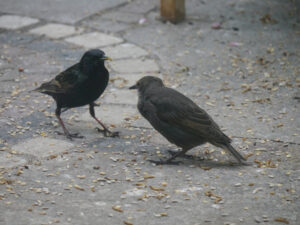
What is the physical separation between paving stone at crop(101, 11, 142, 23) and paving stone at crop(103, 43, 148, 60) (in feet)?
3.08

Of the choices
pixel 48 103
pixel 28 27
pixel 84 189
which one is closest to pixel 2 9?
pixel 28 27

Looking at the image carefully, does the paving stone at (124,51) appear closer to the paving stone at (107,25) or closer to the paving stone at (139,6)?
the paving stone at (107,25)

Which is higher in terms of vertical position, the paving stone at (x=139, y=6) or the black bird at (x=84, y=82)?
the paving stone at (x=139, y=6)

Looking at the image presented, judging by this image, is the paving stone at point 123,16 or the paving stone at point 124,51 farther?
the paving stone at point 123,16

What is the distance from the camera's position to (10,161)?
4.41m

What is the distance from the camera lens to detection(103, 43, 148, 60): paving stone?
6961 mm

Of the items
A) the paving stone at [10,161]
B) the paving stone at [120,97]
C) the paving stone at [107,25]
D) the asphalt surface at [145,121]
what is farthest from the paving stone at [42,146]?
the paving stone at [107,25]

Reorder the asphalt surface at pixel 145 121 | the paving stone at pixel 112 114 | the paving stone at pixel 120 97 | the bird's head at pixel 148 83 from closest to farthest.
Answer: the asphalt surface at pixel 145 121
the bird's head at pixel 148 83
the paving stone at pixel 112 114
the paving stone at pixel 120 97

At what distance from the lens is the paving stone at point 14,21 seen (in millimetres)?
7840

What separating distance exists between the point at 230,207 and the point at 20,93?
121 inches

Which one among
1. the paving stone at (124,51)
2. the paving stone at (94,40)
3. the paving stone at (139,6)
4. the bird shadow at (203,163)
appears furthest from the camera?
the paving stone at (139,6)

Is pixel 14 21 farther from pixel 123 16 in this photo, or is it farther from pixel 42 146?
pixel 42 146

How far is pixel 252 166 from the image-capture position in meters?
4.38

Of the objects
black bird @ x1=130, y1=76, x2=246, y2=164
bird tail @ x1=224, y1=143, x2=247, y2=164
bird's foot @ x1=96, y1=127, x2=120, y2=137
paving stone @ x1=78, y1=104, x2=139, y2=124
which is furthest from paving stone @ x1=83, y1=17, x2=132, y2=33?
bird tail @ x1=224, y1=143, x2=247, y2=164
